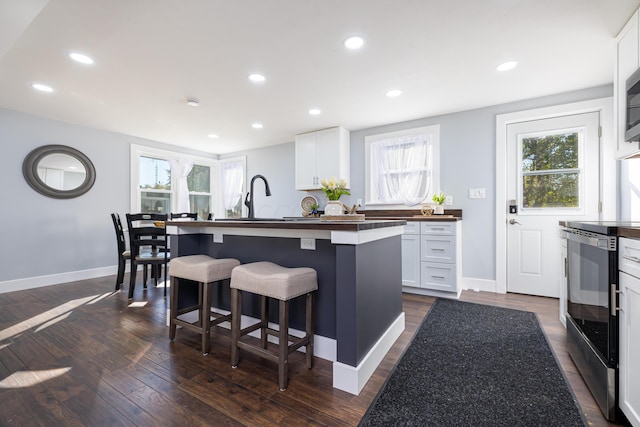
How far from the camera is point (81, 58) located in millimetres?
2432

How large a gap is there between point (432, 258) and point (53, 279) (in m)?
5.20

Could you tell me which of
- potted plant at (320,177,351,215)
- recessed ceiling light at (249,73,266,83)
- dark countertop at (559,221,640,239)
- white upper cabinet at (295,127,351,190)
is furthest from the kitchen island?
white upper cabinet at (295,127,351,190)

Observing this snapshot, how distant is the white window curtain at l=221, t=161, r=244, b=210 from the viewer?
601 centimetres

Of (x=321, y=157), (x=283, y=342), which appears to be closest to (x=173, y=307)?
(x=283, y=342)

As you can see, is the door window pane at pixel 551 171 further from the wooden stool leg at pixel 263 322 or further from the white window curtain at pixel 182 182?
the white window curtain at pixel 182 182

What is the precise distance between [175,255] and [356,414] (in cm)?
191

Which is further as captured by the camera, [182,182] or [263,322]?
[182,182]

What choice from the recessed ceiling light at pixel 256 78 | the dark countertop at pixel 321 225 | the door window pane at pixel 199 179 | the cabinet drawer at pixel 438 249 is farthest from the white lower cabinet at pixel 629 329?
the door window pane at pixel 199 179

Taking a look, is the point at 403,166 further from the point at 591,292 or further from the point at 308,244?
the point at 591,292

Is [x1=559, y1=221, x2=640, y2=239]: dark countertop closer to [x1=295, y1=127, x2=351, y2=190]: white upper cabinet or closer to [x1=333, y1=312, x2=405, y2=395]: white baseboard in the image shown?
[x1=333, y1=312, x2=405, y2=395]: white baseboard

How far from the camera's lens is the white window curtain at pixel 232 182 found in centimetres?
601

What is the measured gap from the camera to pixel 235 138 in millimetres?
5070

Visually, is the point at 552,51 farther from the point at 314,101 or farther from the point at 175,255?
the point at 175,255

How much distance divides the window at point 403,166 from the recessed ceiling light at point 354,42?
2.05 metres
